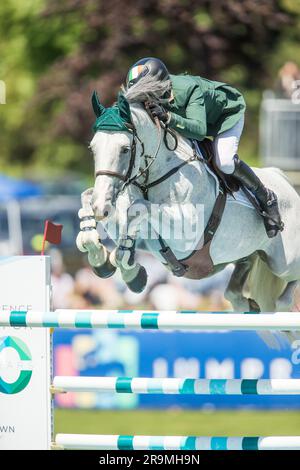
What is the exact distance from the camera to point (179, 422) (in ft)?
35.2

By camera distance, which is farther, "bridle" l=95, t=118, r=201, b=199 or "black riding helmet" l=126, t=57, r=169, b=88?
"black riding helmet" l=126, t=57, r=169, b=88

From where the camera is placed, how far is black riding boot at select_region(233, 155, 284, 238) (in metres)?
6.40

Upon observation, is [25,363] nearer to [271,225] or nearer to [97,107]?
[97,107]

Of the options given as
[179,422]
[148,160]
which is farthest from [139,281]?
[179,422]

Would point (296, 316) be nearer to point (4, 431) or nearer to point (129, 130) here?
point (129, 130)

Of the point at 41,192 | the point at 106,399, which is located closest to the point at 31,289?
the point at 106,399

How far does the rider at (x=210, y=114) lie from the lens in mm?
5879

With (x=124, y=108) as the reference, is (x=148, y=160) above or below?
below

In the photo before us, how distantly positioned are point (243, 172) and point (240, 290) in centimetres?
110

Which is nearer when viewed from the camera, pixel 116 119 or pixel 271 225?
pixel 116 119

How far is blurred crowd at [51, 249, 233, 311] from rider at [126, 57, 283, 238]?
5.59 metres

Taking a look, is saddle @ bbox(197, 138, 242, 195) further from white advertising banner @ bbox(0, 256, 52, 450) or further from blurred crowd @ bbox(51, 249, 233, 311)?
blurred crowd @ bbox(51, 249, 233, 311)

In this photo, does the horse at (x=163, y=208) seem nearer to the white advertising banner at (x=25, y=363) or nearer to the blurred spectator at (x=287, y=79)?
the white advertising banner at (x=25, y=363)

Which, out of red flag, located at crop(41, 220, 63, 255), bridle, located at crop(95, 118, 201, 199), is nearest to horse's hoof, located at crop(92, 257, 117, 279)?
red flag, located at crop(41, 220, 63, 255)
